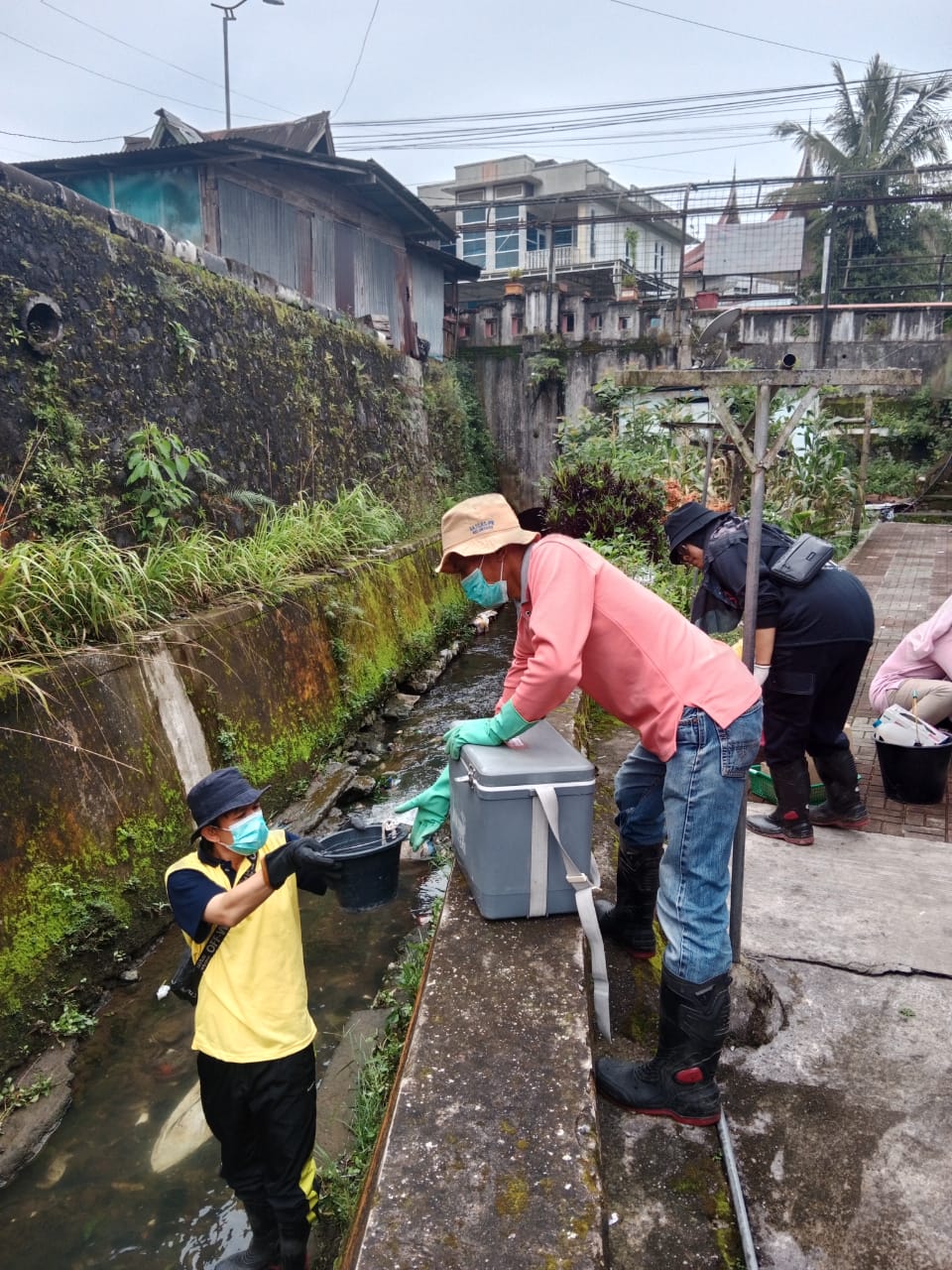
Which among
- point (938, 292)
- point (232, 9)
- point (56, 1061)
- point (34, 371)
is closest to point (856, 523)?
point (938, 292)

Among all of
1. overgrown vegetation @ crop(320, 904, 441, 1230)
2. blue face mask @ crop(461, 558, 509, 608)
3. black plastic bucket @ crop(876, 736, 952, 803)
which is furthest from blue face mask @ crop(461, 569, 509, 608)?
black plastic bucket @ crop(876, 736, 952, 803)

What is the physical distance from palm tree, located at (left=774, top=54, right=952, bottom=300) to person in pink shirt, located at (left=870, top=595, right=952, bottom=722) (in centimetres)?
2040

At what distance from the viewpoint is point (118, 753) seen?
4.34 metres

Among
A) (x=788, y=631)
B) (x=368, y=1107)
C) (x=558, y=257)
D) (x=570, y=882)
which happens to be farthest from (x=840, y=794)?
(x=558, y=257)

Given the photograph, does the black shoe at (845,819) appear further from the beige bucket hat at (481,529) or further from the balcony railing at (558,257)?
the balcony railing at (558,257)

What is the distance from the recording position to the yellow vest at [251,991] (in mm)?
2396

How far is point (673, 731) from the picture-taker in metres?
2.34

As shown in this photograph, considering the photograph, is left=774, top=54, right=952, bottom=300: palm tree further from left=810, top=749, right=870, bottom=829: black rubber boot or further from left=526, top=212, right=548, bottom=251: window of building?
left=810, top=749, right=870, bottom=829: black rubber boot

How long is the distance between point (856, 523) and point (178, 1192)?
1275cm

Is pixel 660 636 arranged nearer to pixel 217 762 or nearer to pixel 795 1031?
pixel 795 1031

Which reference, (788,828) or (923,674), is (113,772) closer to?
(788,828)

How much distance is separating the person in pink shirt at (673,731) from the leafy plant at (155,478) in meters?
4.55

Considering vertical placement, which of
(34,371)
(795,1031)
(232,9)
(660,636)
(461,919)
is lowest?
(795,1031)

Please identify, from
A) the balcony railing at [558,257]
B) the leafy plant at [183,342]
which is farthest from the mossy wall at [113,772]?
the balcony railing at [558,257]
